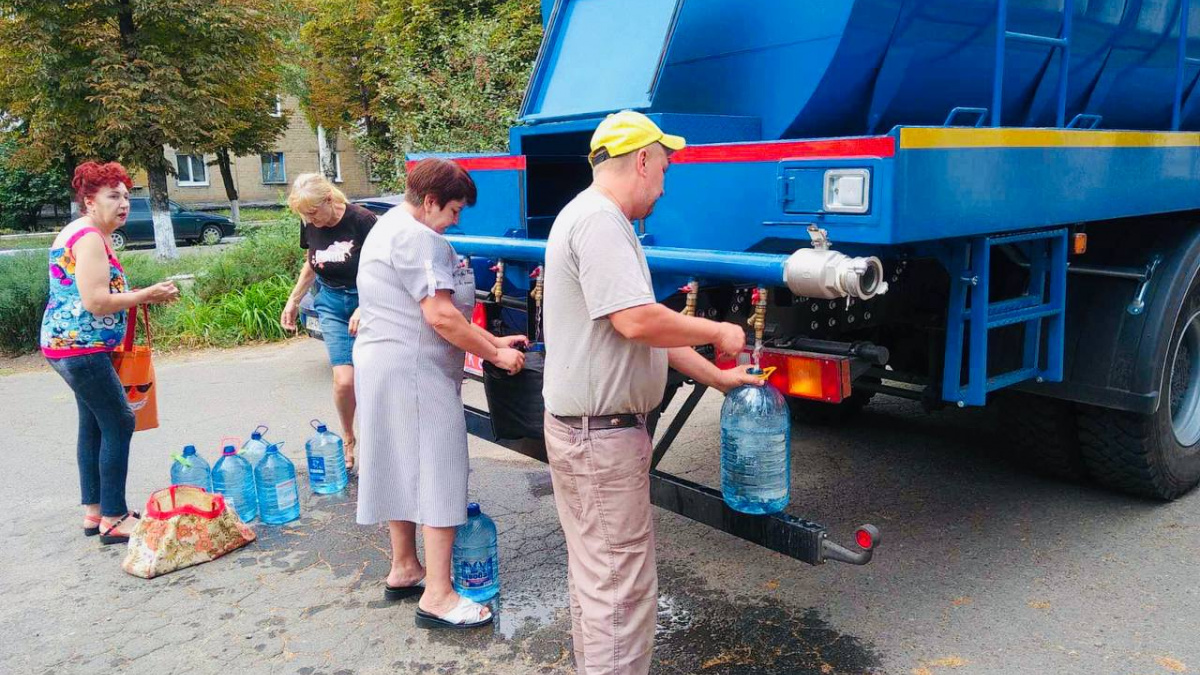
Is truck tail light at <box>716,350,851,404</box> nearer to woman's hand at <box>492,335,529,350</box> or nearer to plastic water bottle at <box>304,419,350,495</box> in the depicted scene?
woman's hand at <box>492,335,529,350</box>

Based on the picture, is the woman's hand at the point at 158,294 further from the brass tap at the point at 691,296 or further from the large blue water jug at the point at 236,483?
the brass tap at the point at 691,296

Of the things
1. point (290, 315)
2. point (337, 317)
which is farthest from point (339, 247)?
point (290, 315)

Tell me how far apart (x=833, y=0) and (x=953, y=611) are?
7.33 feet

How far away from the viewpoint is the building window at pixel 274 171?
125ft

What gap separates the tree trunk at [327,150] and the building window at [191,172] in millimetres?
5267

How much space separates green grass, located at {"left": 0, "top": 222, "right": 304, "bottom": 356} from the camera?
9.02 meters

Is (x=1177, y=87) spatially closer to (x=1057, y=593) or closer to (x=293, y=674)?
(x=1057, y=593)

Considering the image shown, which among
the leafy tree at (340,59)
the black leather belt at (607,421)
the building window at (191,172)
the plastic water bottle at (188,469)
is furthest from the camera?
the building window at (191,172)

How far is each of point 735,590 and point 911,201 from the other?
1774 millimetres

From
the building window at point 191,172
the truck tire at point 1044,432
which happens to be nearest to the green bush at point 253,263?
the truck tire at point 1044,432

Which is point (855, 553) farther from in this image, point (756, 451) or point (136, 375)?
point (136, 375)

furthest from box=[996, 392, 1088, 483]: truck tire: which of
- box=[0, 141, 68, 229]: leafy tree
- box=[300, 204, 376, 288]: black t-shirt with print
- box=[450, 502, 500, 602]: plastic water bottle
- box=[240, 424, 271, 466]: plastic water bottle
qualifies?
box=[0, 141, 68, 229]: leafy tree

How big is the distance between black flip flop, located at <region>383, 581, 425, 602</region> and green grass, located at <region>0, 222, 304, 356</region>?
6318mm

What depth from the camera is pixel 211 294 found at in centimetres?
987
